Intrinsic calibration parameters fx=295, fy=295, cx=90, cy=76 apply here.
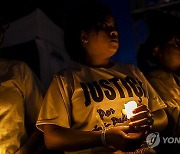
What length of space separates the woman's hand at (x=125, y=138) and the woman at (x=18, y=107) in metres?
0.91

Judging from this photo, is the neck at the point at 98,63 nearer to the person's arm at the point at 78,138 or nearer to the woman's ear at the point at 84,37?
the woman's ear at the point at 84,37

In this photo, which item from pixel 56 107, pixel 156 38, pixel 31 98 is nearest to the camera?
pixel 56 107

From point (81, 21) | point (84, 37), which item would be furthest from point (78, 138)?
point (81, 21)

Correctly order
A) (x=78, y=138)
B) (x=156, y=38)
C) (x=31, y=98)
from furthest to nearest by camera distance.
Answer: (x=156, y=38) → (x=31, y=98) → (x=78, y=138)

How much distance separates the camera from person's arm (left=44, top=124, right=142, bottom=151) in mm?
2225

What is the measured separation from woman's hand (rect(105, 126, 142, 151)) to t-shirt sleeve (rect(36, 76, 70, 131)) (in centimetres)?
45

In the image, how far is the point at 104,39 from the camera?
2.87 meters

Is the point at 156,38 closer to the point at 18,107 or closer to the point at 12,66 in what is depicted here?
the point at 12,66

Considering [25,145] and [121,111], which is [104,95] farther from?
[25,145]

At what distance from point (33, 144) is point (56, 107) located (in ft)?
1.75

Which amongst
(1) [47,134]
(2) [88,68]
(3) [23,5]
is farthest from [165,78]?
(3) [23,5]

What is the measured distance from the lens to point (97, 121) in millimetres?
2531

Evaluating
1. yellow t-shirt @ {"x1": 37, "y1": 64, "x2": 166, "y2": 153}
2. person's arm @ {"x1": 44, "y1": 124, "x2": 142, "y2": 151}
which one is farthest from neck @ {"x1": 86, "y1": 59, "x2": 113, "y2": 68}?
person's arm @ {"x1": 44, "y1": 124, "x2": 142, "y2": 151}

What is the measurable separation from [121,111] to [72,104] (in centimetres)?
44
